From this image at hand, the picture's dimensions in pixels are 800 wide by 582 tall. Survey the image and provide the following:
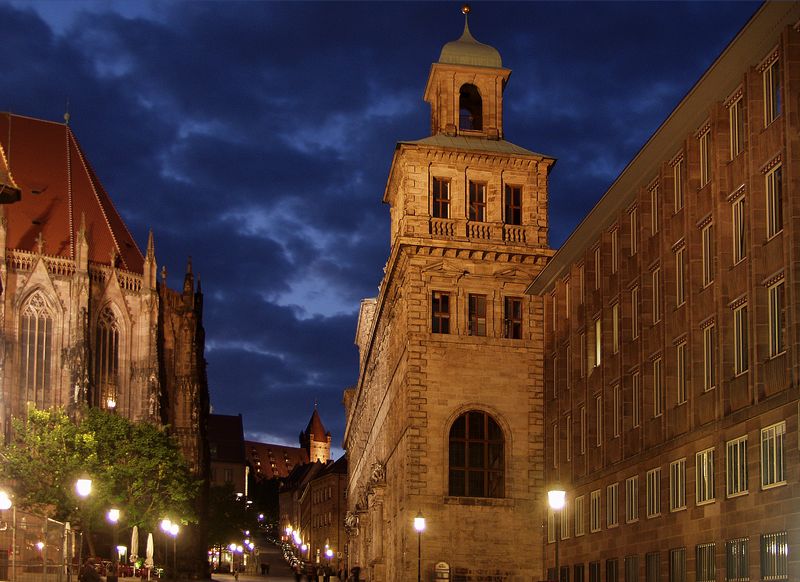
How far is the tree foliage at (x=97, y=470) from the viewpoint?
62969mm

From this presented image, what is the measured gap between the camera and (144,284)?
9000cm

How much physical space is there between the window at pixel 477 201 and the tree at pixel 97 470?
70.1ft

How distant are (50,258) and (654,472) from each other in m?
57.6

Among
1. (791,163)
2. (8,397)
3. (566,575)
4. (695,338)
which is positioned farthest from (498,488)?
(8,397)

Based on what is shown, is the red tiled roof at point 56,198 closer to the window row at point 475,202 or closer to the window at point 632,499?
the window row at point 475,202

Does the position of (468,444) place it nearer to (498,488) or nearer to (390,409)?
(498,488)

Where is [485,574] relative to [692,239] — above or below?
below

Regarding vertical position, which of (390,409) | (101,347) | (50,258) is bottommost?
(390,409)

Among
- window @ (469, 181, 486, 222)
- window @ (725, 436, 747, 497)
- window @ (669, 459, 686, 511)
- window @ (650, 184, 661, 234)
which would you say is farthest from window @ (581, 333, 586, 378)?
window @ (725, 436, 747, 497)

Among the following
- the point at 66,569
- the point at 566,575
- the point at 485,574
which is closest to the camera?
the point at 66,569

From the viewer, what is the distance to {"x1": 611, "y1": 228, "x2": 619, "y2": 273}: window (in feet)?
152

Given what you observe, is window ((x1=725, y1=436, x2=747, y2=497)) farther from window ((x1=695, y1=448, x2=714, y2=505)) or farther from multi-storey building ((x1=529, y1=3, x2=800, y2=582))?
window ((x1=695, y1=448, x2=714, y2=505))

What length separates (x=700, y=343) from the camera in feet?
121

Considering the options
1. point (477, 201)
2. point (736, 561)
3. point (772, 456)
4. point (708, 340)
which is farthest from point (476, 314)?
point (772, 456)
